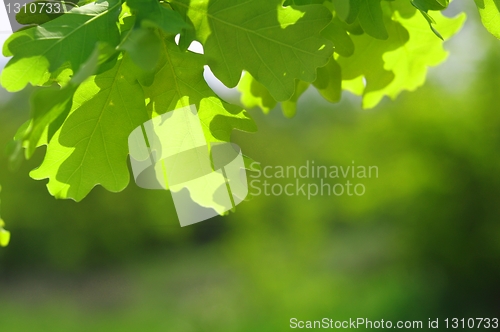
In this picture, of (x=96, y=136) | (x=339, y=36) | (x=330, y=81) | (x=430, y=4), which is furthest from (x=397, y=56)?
(x=96, y=136)

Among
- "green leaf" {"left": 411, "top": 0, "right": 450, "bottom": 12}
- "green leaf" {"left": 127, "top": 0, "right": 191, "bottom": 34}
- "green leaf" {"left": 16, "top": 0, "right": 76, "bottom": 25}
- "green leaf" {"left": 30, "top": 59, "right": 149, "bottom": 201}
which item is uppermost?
"green leaf" {"left": 16, "top": 0, "right": 76, "bottom": 25}

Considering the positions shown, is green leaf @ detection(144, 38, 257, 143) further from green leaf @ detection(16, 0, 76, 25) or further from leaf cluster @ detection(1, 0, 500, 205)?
green leaf @ detection(16, 0, 76, 25)

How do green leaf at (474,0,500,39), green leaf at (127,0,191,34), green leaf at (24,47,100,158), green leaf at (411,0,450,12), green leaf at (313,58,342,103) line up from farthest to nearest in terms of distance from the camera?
green leaf at (313,58,342,103) → green leaf at (474,0,500,39) → green leaf at (411,0,450,12) → green leaf at (127,0,191,34) → green leaf at (24,47,100,158)

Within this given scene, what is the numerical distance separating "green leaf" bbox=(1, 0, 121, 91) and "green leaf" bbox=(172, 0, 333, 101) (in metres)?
0.12

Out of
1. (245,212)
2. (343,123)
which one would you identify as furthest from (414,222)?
(245,212)

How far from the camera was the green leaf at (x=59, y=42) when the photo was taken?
27.1 inches

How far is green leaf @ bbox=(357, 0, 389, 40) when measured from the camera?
823mm

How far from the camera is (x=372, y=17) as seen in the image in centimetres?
83

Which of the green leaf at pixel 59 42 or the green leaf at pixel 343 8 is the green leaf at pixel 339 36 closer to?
the green leaf at pixel 343 8

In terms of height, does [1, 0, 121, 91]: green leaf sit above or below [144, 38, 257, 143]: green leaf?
above

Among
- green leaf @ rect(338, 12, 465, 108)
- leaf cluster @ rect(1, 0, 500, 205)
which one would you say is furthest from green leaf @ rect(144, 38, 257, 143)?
green leaf @ rect(338, 12, 465, 108)

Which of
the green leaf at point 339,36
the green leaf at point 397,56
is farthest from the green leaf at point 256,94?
the green leaf at point 339,36

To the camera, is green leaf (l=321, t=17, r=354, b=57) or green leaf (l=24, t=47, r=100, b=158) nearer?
green leaf (l=24, t=47, r=100, b=158)

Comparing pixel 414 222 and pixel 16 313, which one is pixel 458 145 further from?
pixel 16 313
